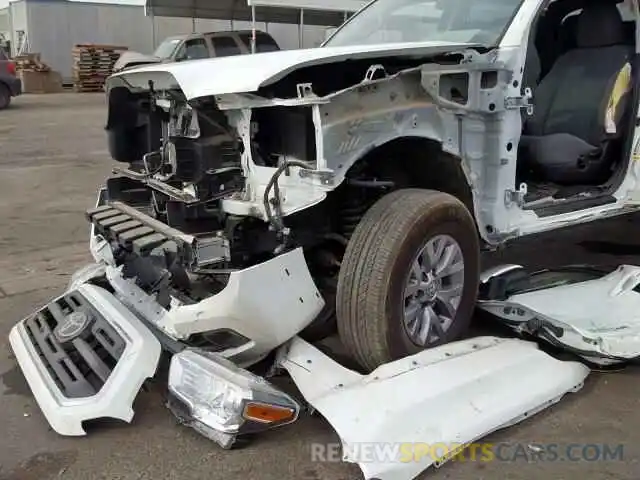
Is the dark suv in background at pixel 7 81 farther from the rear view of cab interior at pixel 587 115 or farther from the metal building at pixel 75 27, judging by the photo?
the rear view of cab interior at pixel 587 115

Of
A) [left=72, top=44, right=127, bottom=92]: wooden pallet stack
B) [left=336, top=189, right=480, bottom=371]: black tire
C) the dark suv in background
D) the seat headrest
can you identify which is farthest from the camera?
[left=72, top=44, right=127, bottom=92]: wooden pallet stack

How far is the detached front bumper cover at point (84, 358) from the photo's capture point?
2961mm

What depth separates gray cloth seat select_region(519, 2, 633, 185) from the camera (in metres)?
4.61

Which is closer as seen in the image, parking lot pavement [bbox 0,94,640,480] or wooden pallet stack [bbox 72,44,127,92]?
parking lot pavement [bbox 0,94,640,480]

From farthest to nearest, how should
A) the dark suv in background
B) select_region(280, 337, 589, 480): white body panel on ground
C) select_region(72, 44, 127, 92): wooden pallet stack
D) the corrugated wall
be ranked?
1. the corrugated wall
2. select_region(72, 44, 127, 92): wooden pallet stack
3. the dark suv in background
4. select_region(280, 337, 589, 480): white body panel on ground

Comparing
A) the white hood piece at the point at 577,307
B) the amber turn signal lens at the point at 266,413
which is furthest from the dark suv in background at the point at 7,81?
the amber turn signal lens at the point at 266,413

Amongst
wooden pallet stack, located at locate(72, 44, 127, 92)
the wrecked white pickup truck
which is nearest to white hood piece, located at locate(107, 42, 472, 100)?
the wrecked white pickup truck

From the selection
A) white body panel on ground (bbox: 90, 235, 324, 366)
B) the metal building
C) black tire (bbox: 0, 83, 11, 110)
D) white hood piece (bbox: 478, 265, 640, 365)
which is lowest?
white hood piece (bbox: 478, 265, 640, 365)

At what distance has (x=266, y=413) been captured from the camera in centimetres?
280

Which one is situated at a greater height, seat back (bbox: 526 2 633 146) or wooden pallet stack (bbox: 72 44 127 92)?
wooden pallet stack (bbox: 72 44 127 92)

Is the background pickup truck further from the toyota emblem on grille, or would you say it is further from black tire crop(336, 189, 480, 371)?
black tire crop(336, 189, 480, 371)

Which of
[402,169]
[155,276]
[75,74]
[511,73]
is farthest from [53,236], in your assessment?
[75,74]

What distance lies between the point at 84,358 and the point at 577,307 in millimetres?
2535

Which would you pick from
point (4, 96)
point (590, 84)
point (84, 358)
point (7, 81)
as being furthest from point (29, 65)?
point (84, 358)
